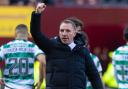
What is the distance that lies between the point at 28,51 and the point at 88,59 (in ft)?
7.60

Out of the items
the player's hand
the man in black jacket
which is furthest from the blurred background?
the player's hand

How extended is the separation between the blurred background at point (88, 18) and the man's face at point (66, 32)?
37.2 ft

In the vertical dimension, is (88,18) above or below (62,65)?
above

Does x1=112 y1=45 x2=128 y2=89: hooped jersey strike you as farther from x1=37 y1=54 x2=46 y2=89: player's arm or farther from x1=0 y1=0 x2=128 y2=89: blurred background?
x1=0 y1=0 x2=128 y2=89: blurred background

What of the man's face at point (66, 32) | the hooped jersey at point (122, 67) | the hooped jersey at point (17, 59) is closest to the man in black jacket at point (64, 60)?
the man's face at point (66, 32)

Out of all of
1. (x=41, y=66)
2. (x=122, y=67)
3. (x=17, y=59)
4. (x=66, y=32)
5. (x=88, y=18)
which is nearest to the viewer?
(x=66, y=32)

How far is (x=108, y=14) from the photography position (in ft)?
76.6

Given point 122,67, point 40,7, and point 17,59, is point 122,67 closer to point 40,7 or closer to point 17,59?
point 17,59

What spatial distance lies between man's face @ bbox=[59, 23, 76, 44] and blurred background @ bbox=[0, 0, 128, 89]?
37.2ft

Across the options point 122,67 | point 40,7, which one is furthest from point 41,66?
point 40,7

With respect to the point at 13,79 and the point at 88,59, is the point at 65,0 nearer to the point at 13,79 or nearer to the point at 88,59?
the point at 13,79

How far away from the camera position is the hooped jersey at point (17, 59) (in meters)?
13.0

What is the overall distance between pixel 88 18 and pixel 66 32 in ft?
41.4

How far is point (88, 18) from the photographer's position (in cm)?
2314
